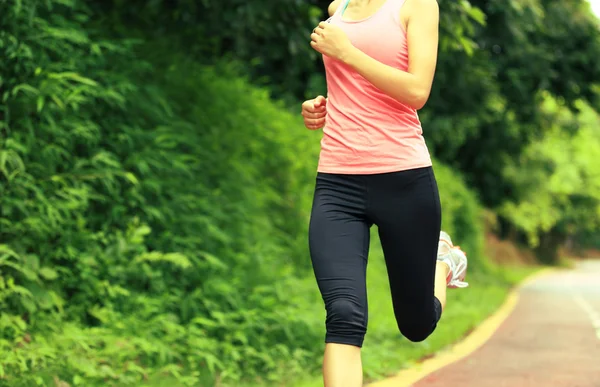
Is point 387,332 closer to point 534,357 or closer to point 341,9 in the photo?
point 534,357

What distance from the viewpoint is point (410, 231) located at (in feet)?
11.7

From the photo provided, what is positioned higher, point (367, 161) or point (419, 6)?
point (419, 6)

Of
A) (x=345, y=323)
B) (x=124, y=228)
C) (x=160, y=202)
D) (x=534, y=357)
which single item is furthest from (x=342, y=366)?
(x=534, y=357)

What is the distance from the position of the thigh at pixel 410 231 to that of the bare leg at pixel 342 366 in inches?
16.1

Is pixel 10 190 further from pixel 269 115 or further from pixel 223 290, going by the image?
pixel 269 115

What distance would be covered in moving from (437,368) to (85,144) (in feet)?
10.8

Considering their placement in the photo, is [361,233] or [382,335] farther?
[382,335]

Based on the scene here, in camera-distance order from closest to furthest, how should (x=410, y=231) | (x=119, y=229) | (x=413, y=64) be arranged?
(x=413, y=64) < (x=410, y=231) < (x=119, y=229)

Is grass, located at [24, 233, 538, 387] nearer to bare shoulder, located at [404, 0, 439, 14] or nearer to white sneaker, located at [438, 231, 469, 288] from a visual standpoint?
white sneaker, located at [438, 231, 469, 288]

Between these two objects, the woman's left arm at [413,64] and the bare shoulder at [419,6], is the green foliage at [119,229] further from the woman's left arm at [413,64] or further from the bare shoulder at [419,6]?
the bare shoulder at [419,6]

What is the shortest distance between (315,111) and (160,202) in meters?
3.72

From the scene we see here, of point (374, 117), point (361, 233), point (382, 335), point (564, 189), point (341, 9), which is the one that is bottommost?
point (564, 189)

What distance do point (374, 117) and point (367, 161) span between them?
6.5 inches

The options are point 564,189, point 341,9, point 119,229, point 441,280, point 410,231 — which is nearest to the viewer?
point 410,231
